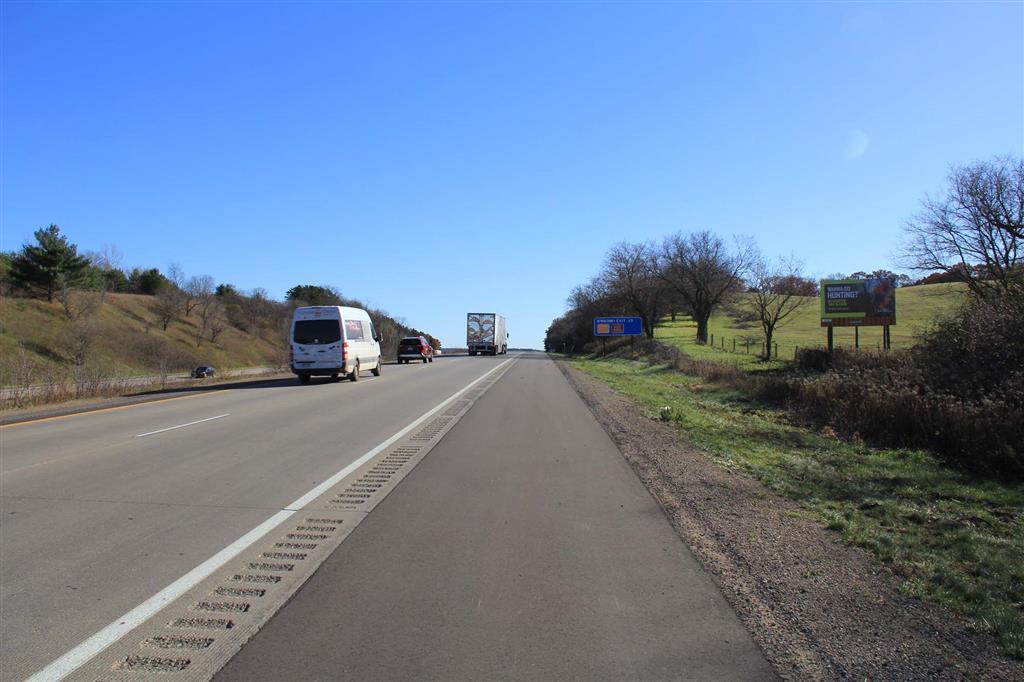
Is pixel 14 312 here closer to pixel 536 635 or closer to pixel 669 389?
pixel 669 389

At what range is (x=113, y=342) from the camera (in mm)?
56656

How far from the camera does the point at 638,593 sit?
4879 millimetres

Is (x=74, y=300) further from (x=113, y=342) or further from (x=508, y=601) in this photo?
(x=508, y=601)

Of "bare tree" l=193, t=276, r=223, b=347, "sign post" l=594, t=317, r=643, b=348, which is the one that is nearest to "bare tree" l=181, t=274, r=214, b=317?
"bare tree" l=193, t=276, r=223, b=347

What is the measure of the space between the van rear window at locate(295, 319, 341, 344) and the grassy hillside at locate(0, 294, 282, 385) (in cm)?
1265

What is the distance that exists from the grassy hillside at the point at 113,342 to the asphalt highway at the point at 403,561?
90.7 feet

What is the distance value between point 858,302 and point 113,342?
5759cm

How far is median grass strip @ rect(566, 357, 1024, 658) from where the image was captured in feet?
16.0

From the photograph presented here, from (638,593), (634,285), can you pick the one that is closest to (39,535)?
(638,593)

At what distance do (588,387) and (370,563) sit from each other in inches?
877

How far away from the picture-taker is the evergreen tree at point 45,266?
56.2 meters

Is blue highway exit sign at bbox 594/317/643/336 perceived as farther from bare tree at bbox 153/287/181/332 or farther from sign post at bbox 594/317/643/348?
bare tree at bbox 153/287/181/332

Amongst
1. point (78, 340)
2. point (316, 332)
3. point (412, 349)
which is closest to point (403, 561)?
point (316, 332)

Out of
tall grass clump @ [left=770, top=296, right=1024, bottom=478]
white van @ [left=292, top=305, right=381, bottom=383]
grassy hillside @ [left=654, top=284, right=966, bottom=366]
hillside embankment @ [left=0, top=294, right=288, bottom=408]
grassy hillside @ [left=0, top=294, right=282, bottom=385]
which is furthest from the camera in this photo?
grassy hillside @ [left=654, top=284, right=966, bottom=366]
